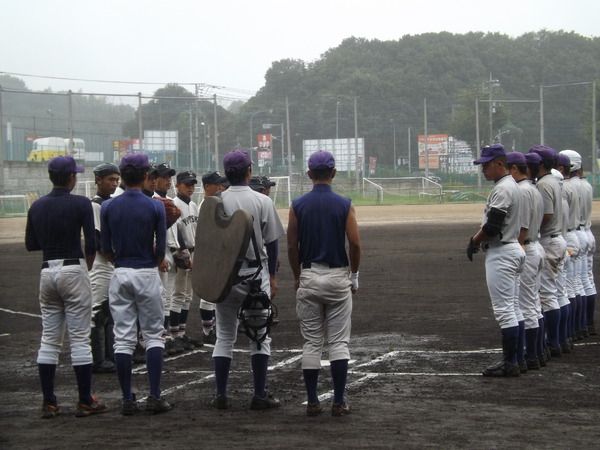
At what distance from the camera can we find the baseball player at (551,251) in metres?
9.49

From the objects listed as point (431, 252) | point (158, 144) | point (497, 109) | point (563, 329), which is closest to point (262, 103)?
point (497, 109)

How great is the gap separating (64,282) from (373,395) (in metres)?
2.84

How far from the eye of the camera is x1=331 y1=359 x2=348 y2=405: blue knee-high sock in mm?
6844

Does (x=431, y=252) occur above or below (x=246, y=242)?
below

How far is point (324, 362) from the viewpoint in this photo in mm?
9227

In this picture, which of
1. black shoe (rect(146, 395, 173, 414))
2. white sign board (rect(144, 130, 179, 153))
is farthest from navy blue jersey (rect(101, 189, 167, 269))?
white sign board (rect(144, 130, 179, 153))

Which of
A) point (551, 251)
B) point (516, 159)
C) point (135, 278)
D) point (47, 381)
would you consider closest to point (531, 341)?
point (551, 251)

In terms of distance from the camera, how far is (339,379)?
22.5 ft

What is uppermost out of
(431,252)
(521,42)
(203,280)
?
(521,42)

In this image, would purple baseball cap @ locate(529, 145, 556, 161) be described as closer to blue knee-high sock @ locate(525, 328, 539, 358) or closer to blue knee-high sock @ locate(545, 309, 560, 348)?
blue knee-high sock @ locate(545, 309, 560, 348)

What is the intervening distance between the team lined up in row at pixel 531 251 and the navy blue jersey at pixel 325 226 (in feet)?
6.23

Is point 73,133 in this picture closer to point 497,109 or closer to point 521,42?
point 497,109

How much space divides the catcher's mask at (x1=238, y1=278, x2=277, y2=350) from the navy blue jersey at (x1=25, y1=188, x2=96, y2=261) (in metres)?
1.40

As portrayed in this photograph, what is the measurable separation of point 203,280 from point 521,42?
95.7 m
